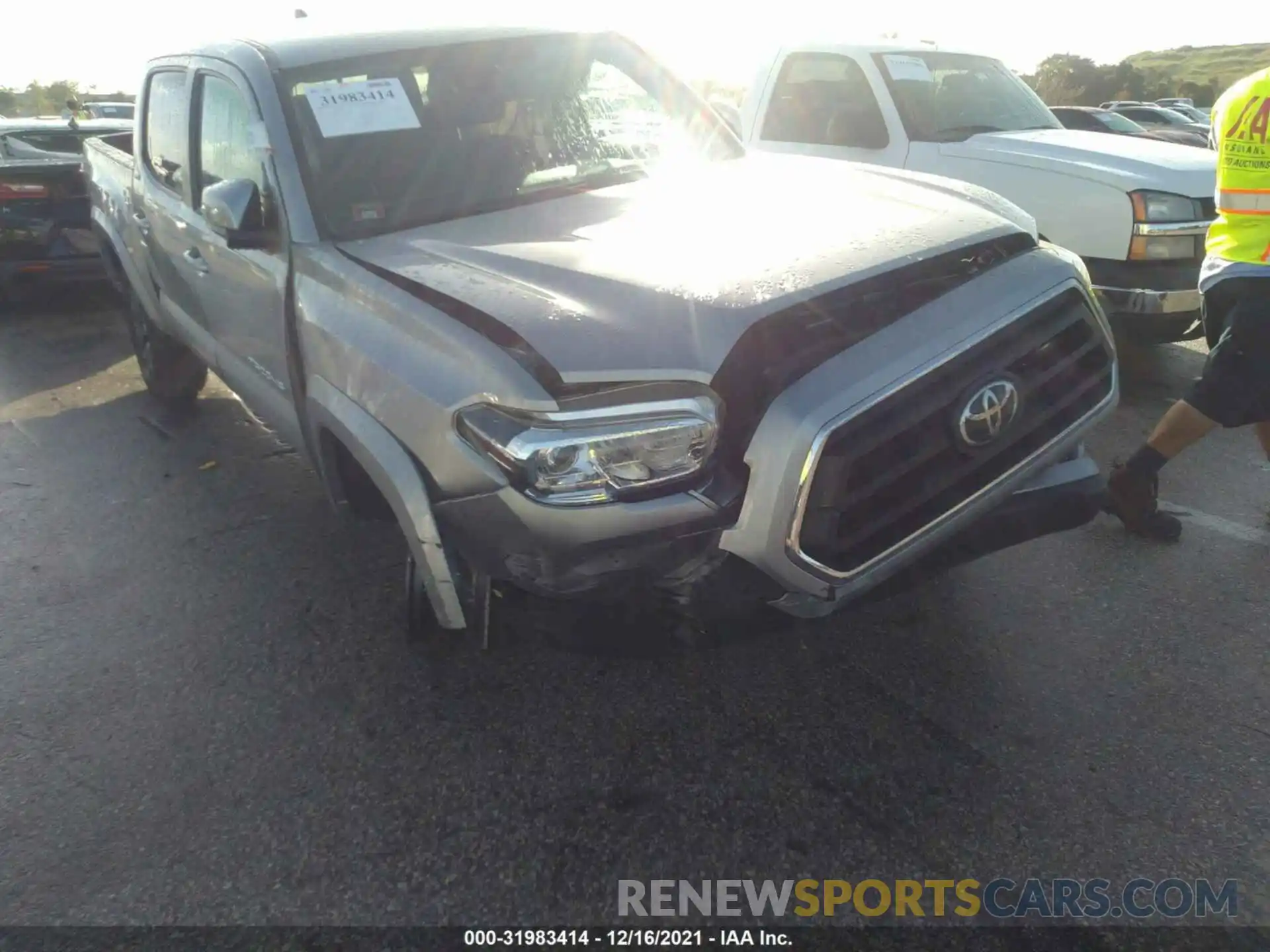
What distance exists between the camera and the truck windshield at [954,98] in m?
5.92

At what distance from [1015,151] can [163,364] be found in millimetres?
4880

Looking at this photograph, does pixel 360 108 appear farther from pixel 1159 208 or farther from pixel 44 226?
pixel 44 226

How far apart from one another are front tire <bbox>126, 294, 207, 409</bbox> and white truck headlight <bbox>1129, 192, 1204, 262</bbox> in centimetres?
492

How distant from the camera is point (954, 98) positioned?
20.2 feet

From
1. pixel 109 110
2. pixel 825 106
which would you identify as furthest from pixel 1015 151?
pixel 109 110

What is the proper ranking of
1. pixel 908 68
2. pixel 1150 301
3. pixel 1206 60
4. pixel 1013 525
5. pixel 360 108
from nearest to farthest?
pixel 1013 525
pixel 360 108
pixel 1150 301
pixel 908 68
pixel 1206 60

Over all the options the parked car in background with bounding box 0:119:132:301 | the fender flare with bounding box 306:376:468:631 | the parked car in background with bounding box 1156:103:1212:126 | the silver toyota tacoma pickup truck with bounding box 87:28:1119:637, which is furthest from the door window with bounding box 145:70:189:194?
the parked car in background with bounding box 1156:103:1212:126

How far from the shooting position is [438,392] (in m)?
2.23

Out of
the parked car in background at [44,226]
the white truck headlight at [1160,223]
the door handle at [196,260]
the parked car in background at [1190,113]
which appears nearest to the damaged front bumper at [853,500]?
the door handle at [196,260]

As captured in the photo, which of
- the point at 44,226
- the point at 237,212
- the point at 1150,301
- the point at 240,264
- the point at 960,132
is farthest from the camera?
the point at 44,226

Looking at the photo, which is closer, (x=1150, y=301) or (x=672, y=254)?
(x=672, y=254)

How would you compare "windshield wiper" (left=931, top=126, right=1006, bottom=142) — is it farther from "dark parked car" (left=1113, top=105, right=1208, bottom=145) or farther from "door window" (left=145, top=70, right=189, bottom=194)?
"dark parked car" (left=1113, top=105, right=1208, bottom=145)

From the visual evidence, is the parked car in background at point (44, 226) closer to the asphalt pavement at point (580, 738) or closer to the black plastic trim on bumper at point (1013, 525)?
the asphalt pavement at point (580, 738)

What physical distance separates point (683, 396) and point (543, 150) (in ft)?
5.47
